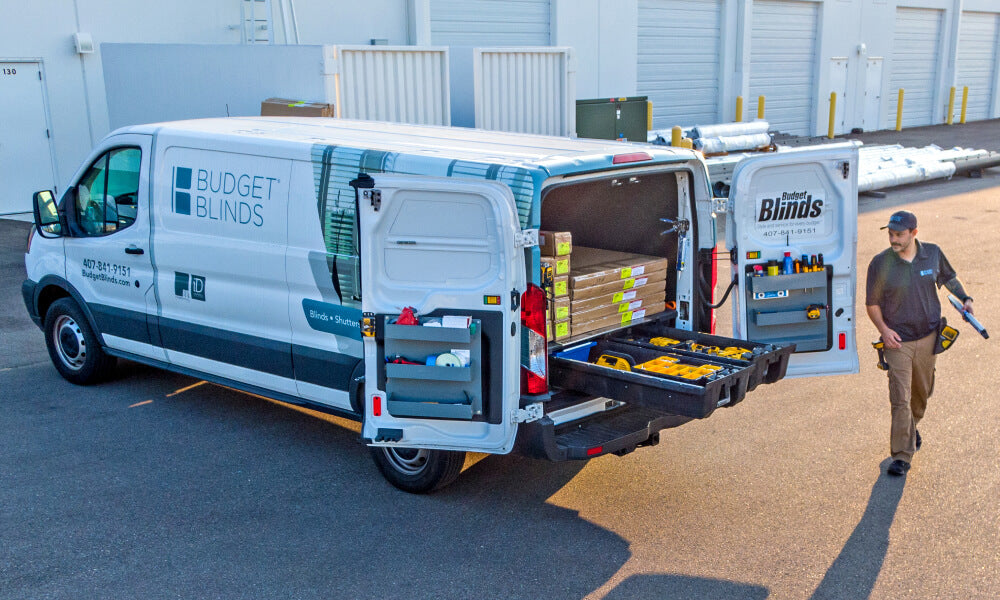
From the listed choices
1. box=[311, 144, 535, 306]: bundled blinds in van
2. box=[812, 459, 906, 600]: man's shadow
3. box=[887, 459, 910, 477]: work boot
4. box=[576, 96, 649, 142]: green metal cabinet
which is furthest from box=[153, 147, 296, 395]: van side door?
box=[576, 96, 649, 142]: green metal cabinet

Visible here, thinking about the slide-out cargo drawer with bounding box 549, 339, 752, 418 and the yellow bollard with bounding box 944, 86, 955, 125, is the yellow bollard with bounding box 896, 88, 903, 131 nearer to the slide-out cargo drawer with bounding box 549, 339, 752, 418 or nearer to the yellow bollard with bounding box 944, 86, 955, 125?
the yellow bollard with bounding box 944, 86, 955, 125

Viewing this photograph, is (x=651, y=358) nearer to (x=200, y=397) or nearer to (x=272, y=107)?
(x=200, y=397)

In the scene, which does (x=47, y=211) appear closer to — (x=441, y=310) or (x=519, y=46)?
(x=441, y=310)

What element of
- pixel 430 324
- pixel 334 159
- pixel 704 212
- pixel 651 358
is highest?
pixel 334 159

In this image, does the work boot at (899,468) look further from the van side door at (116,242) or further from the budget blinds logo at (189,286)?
the van side door at (116,242)

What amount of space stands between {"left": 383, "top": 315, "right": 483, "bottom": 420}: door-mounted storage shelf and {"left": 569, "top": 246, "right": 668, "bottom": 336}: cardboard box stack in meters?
0.90

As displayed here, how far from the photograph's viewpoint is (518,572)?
15.7ft

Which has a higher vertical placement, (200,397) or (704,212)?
(704,212)

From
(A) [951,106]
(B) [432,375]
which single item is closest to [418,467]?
(B) [432,375]

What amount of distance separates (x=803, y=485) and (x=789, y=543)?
2.67 feet

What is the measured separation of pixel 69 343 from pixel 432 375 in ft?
14.3

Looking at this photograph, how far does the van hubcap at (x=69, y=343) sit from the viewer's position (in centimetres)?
775

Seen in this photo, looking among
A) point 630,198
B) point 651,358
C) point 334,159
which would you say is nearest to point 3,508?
point 334,159

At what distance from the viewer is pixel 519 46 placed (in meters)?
17.3
